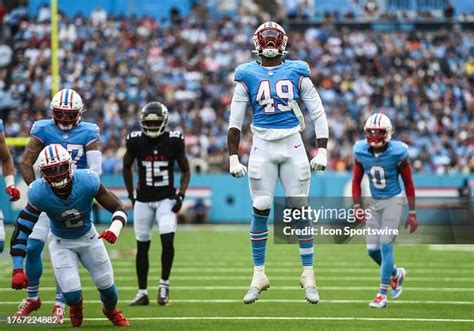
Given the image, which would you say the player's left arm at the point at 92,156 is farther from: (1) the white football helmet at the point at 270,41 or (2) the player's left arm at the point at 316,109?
(2) the player's left arm at the point at 316,109

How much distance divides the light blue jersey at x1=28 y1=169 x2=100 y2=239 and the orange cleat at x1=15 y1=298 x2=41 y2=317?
1.17m

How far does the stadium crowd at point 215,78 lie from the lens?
24.1 m

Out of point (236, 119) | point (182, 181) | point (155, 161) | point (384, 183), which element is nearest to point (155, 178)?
point (155, 161)

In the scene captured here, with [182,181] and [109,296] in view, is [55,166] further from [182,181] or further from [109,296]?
[182,181]

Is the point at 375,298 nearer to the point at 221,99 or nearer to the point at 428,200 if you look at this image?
the point at 428,200

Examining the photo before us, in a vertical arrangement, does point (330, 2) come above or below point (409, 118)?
above

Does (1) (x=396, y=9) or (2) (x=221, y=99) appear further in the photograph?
(1) (x=396, y=9)

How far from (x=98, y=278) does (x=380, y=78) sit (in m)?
18.4

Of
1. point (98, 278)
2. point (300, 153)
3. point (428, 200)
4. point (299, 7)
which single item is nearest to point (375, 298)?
point (428, 200)

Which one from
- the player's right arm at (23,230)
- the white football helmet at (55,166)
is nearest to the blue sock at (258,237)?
the white football helmet at (55,166)

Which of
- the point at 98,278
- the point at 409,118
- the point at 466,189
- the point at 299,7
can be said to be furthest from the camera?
the point at 299,7

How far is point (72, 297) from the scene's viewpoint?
8773mm

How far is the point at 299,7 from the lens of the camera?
98.5 feet

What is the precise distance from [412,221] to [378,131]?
4.01 feet
